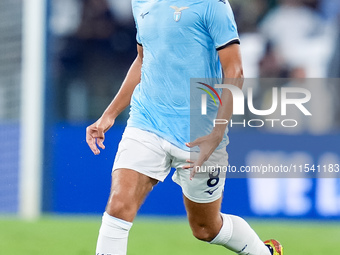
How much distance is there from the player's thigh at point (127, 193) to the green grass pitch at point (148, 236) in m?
2.48

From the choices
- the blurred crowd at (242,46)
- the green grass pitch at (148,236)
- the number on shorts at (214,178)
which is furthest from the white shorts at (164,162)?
the blurred crowd at (242,46)

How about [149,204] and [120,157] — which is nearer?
[120,157]

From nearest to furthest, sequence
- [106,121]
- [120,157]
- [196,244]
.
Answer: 1. [120,157]
2. [106,121]
3. [196,244]

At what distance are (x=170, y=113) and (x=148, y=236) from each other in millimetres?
3644

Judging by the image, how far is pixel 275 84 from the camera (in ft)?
32.9

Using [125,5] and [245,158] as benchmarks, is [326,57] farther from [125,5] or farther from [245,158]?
[125,5]

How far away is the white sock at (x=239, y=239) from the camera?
5.38 m

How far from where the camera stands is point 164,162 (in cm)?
489

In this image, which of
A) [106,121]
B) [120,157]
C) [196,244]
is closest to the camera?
[120,157]

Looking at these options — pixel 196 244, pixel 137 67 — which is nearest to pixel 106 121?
pixel 137 67

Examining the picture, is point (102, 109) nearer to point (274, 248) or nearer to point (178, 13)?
point (274, 248)

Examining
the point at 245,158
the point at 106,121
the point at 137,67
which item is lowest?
the point at 245,158

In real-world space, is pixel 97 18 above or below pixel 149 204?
above

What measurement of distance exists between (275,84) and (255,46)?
52 centimetres
